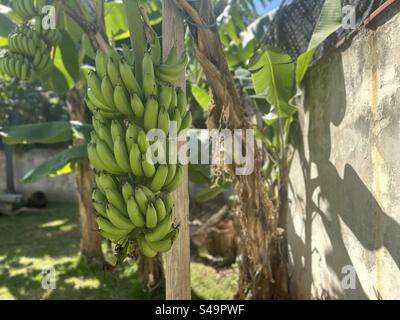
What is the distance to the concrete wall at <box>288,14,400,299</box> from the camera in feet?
3.91

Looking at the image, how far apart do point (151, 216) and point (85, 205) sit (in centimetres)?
276

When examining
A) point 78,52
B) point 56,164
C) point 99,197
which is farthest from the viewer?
point 78,52

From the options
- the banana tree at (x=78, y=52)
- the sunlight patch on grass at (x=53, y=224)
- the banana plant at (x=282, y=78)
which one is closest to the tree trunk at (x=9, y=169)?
the sunlight patch on grass at (x=53, y=224)

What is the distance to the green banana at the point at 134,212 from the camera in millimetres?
958

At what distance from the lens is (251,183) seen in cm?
198

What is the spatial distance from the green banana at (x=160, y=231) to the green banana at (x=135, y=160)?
0.17 meters

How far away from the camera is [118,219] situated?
3.24 ft

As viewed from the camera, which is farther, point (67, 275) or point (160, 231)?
point (67, 275)

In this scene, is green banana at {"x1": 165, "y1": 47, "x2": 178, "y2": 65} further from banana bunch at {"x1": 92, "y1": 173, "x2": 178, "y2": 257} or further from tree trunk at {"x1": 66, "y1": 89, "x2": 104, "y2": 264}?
tree trunk at {"x1": 66, "y1": 89, "x2": 104, "y2": 264}

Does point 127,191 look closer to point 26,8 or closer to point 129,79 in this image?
point 129,79

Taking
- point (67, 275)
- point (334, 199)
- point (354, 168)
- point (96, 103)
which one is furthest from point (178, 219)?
point (67, 275)

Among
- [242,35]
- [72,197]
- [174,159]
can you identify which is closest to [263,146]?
[242,35]

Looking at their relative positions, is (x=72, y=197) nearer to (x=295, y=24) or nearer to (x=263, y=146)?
(x=263, y=146)
